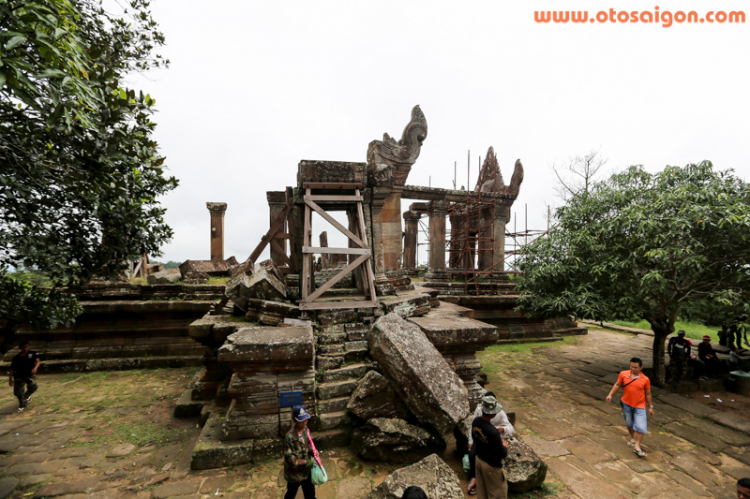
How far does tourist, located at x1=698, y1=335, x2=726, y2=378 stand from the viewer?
21.6 feet

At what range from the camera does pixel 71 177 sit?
3.07 m

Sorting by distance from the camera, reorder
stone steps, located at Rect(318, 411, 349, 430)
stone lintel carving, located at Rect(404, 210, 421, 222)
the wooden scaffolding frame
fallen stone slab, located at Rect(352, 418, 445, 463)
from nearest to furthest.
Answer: fallen stone slab, located at Rect(352, 418, 445, 463)
stone steps, located at Rect(318, 411, 349, 430)
the wooden scaffolding frame
stone lintel carving, located at Rect(404, 210, 421, 222)

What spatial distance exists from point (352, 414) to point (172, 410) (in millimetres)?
3305

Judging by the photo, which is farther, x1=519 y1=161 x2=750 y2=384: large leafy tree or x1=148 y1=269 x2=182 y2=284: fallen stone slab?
x1=148 y1=269 x2=182 y2=284: fallen stone slab

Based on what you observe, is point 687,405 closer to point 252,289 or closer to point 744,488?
point 744,488

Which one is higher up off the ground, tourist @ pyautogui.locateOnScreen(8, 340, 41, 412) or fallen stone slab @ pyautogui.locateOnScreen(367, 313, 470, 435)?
fallen stone slab @ pyautogui.locateOnScreen(367, 313, 470, 435)

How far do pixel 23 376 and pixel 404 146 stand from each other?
8.35 meters

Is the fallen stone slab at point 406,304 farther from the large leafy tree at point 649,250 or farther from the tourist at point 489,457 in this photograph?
the large leafy tree at point 649,250

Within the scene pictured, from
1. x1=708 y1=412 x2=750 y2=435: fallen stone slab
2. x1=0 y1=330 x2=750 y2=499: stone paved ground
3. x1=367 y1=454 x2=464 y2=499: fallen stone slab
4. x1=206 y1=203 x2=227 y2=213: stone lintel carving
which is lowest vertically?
x1=708 y1=412 x2=750 y2=435: fallen stone slab

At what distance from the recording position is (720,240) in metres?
5.07

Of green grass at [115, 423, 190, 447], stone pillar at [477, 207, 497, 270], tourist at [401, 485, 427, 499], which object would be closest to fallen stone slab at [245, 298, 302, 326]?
green grass at [115, 423, 190, 447]

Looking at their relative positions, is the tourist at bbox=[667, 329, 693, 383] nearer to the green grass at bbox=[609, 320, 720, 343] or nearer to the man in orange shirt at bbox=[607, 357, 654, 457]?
the man in orange shirt at bbox=[607, 357, 654, 457]

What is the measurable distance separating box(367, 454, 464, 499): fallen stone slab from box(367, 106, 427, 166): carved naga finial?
5.75 m

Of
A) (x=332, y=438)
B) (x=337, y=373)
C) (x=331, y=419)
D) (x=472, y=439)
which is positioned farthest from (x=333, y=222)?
(x=472, y=439)
